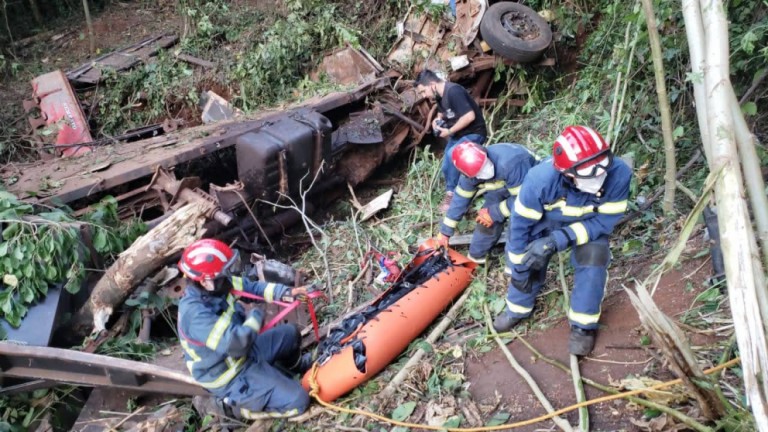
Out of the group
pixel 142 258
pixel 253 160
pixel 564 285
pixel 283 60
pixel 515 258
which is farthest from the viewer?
pixel 283 60

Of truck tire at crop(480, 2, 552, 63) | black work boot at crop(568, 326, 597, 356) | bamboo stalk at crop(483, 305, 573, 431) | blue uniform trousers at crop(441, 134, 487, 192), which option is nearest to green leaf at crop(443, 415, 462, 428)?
bamboo stalk at crop(483, 305, 573, 431)

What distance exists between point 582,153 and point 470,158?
1194 mm

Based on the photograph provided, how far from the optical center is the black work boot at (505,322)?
3.75 meters

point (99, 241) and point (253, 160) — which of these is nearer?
point (99, 241)

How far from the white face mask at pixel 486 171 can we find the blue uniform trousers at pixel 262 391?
2.03 metres

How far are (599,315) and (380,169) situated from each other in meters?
4.24

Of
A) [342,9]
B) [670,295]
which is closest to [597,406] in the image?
[670,295]

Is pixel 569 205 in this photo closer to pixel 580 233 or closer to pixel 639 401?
pixel 580 233

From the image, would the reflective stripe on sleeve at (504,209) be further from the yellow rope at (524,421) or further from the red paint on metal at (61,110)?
the red paint on metal at (61,110)

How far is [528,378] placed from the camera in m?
3.21

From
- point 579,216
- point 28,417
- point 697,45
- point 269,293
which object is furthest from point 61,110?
point 697,45

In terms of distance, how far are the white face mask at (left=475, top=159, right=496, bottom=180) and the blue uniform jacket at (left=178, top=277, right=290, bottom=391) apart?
195cm

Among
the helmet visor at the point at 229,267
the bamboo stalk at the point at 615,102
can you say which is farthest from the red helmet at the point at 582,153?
the helmet visor at the point at 229,267

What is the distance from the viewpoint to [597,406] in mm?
2885
